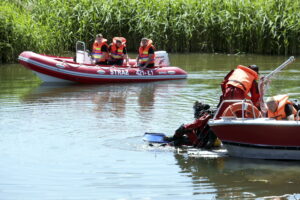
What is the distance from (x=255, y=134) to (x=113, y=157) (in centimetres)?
221

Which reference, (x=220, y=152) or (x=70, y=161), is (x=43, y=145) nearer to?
(x=70, y=161)

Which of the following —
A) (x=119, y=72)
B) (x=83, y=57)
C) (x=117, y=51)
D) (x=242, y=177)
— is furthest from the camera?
(x=83, y=57)

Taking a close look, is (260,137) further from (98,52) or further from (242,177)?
(98,52)

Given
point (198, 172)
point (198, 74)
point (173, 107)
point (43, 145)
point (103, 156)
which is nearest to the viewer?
point (198, 172)

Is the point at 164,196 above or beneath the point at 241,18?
beneath

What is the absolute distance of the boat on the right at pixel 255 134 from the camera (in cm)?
1005

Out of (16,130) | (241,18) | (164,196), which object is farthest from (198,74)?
(164,196)

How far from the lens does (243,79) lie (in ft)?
34.6

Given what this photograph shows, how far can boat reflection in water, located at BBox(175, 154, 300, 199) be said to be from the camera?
8.99 metres

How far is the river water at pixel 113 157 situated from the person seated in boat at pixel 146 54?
2.09m

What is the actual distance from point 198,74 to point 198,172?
11.5m

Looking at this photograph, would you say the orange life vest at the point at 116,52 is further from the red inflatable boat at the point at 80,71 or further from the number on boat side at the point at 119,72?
the number on boat side at the point at 119,72

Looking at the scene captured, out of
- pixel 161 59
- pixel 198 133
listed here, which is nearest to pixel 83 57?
pixel 161 59

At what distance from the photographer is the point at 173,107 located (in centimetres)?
1505
